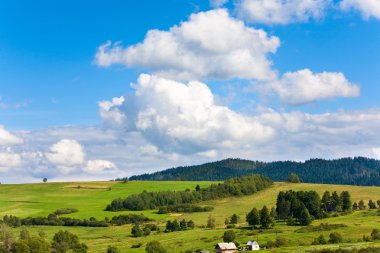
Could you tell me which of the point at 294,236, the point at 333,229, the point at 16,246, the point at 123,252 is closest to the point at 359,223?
the point at 333,229

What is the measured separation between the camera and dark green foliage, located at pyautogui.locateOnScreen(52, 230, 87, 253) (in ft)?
521

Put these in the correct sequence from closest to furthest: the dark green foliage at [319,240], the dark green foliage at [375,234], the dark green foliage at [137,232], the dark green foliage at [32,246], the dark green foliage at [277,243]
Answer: the dark green foliage at [375,234] → the dark green foliage at [319,240] → the dark green foliage at [277,243] → the dark green foliage at [32,246] → the dark green foliage at [137,232]

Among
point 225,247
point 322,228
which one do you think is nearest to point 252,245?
point 225,247

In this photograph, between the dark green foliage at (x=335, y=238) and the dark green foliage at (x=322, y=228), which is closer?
the dark green foliage at (x=335, y=238)

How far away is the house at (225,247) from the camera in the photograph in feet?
468

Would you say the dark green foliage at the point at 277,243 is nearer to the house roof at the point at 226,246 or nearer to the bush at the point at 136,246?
the house roof at the point at 226,246

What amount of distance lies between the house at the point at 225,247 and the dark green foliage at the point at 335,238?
2627cm

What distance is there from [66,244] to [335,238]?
8195 cm

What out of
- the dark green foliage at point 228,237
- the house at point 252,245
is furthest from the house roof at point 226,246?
the dark green foliage at point 228,237

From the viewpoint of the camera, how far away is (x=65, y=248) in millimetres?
160000

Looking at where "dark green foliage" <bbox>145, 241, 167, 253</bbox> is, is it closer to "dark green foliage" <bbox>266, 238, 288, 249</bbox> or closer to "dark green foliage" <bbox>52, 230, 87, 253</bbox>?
"dark green foliage" <bbox>52, 230, 87, 253</bbox>

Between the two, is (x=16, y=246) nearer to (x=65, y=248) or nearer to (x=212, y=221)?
(x=65, y=248)

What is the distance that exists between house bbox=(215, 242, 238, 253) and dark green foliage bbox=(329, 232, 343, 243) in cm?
2627

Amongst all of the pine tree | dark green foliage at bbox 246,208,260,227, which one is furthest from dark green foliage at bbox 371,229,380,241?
dark green foliage at bbox 246,208,260,227
